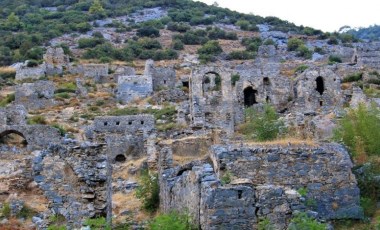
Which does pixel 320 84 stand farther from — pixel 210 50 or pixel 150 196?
pixel 210 50

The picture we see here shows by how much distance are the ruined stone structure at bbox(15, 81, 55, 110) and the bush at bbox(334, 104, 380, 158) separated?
2935cm

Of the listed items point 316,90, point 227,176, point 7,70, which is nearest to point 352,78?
point 316,90

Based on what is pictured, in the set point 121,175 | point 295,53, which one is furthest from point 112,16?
point 121,175

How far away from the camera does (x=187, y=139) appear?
20.8 metres

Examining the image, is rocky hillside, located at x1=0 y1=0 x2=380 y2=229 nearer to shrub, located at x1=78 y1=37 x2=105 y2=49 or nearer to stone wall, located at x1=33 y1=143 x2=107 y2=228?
stone wall, located at x1=33 y1=143 x2=107 y2=228

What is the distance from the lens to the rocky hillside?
36.8 ft

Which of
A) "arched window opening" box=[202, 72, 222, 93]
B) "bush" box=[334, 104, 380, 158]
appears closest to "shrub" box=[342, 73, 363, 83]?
"arched window opening" box=[202, 72, 222, 93]

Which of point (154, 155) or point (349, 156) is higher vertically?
point (349, 156)

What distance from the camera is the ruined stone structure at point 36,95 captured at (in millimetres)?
42662

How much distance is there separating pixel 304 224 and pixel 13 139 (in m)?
22.3

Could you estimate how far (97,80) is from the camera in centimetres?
5238

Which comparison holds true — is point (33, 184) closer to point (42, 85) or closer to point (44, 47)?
point (42, 85)

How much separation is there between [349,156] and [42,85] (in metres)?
33.1

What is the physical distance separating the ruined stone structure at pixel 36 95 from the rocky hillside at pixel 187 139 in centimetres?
9
